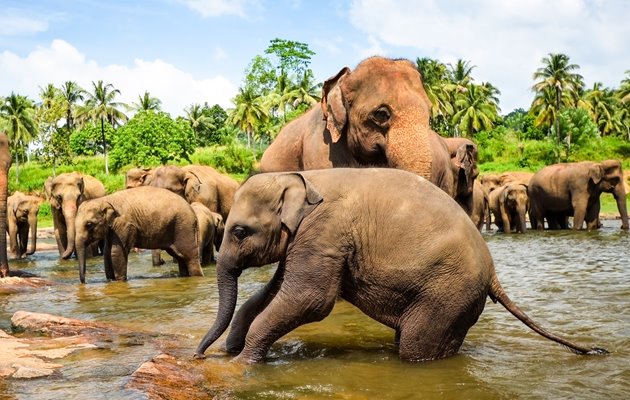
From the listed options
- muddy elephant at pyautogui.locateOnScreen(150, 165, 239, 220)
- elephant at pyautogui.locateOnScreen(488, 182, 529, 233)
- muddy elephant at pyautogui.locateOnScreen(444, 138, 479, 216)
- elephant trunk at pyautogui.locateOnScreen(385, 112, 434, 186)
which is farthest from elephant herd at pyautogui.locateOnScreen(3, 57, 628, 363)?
elephant at pyautogui.locateOnScreen(488, 182, 529, 233)

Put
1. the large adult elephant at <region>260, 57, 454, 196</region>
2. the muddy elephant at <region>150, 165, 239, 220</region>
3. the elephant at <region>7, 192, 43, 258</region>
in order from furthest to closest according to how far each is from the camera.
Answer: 1. the elephant at <region>7, 192, 43, 258</region>
2. the muddy elephant at <region>150, 165, 239, 220</region>
3. the large adult elephant at <region>260, 57, 454, 196</region>

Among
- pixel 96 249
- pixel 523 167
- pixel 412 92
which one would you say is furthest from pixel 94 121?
pixel 412 92

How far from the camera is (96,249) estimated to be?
805 inches

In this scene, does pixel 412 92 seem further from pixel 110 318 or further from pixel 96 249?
pixel 96 249

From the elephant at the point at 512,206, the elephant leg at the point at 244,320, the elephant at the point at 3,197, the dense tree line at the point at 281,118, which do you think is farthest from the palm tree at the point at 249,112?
the elephant leg at the point at 244,320

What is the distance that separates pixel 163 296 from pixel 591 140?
47.6m

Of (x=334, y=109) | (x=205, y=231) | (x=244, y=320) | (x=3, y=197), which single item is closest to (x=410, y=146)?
(x=334, y=109)

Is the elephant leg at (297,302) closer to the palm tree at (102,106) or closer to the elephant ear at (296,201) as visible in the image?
the elephant ear at (296,201)

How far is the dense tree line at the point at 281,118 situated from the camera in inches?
1955

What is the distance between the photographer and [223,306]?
5711 millimetres

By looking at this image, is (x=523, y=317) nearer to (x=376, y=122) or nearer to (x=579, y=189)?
(x=376, y=122)

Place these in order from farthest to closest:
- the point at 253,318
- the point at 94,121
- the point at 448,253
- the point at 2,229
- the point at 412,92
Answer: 1. the point at 94,121
2. the point at 2,229
3. the point at 412,92
4. the point at 253,318
5. the point at 448,253

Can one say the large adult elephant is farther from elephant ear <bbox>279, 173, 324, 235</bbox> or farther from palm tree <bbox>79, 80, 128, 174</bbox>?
palm tree <bbox>79, 80, 128, 174</bbox>

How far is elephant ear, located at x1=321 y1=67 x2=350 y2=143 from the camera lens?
25.3 ft
